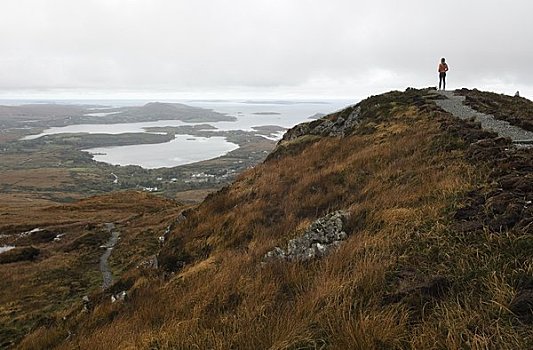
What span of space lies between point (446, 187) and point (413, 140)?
7559mm

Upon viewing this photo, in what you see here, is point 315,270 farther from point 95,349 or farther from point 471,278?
point 95,349

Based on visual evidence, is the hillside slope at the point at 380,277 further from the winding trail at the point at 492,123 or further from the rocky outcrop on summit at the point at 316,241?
the winding trail at the point at 492,123

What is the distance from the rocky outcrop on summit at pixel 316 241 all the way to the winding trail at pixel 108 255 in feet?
37.8

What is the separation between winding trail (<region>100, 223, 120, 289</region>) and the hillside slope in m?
8.44

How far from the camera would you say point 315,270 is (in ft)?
20.1

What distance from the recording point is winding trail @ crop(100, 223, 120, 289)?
64.2ft

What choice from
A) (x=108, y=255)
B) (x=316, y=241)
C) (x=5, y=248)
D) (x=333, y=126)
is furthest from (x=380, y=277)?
(x=5, y=248)

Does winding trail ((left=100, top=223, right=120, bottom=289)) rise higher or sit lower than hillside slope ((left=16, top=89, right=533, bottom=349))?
lower

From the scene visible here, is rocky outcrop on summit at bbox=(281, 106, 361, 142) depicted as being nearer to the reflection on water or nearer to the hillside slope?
the hillside slope

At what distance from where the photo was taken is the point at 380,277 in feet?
16.3

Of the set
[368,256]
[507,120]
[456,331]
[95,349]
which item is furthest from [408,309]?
[507,120]

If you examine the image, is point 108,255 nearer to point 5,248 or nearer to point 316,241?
point 5,248

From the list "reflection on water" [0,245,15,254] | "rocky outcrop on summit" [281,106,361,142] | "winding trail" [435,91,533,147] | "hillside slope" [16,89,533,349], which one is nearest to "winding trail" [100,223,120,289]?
"reflection on water" [0,245,15,254]

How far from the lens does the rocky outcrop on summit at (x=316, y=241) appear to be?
7.38 m
